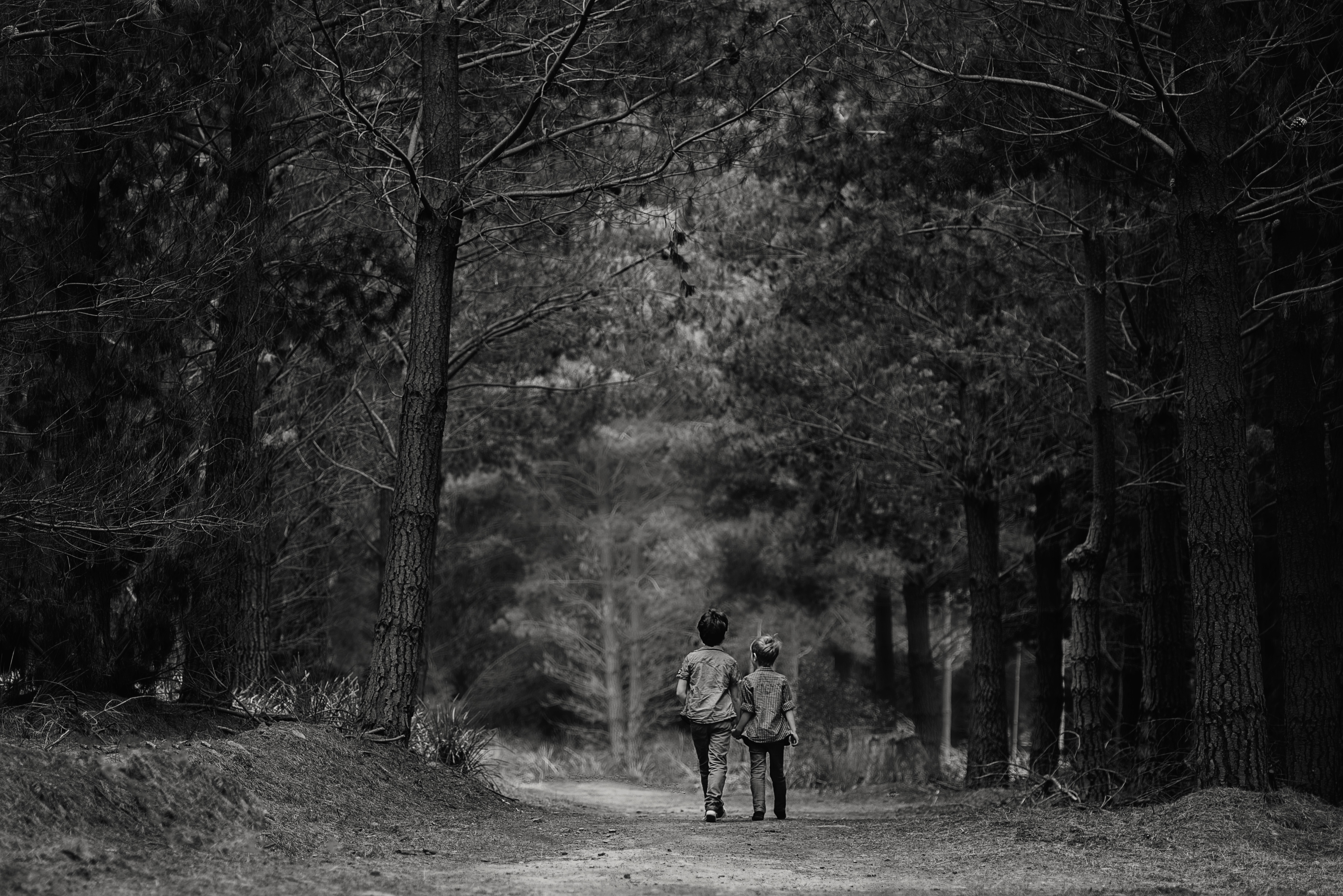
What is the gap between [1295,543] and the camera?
32.0 ft

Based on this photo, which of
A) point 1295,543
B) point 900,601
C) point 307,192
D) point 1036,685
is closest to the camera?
point 1295,543

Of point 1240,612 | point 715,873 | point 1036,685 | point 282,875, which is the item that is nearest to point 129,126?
point 282,875

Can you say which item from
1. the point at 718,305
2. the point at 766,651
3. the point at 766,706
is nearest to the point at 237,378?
the point at 766,651

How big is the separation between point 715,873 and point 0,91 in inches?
244

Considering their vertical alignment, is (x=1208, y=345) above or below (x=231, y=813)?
above

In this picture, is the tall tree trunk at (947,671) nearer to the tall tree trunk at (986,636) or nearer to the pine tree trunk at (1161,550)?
the tall tree trunk at (986,636)

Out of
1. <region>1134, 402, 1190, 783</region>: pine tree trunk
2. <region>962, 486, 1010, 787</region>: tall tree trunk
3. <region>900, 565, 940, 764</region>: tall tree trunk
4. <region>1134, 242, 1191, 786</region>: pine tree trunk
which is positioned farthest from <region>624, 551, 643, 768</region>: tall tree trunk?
<region>1134, 402, 1190, 783</region>: pine tree trunk

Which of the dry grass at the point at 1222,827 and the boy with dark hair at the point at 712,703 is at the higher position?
→ the boy with dark hair at the point at 712,703

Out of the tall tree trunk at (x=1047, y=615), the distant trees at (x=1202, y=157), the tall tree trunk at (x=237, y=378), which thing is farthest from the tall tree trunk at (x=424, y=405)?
the tall tree trunk at (x=1047, y=615)

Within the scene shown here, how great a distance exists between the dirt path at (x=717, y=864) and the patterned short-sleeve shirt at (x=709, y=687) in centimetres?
86

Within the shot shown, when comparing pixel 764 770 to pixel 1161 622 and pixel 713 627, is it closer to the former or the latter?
pixel 713 627

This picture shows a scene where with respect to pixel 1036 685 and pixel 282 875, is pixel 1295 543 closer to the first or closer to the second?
pixel 1036 685

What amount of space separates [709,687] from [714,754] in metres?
0.54

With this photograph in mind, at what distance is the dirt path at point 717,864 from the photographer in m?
5.42
